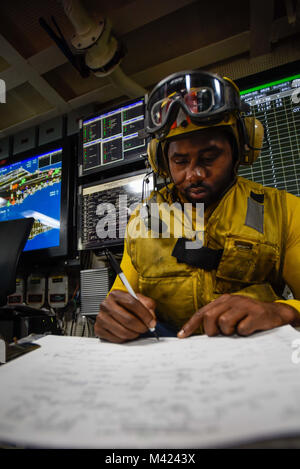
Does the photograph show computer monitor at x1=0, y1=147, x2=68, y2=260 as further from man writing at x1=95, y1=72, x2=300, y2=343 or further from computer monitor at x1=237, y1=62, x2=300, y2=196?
computer monitor at x1=237, y1=62, x2=300, y2=196

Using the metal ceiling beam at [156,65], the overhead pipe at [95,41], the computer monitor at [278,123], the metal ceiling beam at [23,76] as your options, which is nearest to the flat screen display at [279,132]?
the computer monitor at [278,123]

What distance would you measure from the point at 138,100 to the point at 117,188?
0.67m

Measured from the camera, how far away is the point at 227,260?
2.45ft

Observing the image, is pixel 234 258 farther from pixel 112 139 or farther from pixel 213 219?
pixel 112 139

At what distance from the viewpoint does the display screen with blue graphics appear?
1.81m

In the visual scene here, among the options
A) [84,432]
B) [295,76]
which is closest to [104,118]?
[295,76]

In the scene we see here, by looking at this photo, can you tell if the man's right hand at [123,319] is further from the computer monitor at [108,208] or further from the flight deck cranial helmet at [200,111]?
the computer monitor at [108,208]

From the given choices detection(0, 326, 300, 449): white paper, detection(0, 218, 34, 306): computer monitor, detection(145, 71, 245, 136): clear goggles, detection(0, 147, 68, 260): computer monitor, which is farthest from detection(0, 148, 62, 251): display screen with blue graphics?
detection(0, 326, 300, 449): white paper

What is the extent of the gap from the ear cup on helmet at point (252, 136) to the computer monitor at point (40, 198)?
1.33 m

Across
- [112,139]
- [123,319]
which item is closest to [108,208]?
[112,139]

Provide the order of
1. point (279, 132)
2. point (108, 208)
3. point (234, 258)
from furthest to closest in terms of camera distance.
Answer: point (108, 208) < point (279, 132) < point (234, 258)

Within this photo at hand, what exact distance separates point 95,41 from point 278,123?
1277mm

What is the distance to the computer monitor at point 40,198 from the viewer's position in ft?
5.80
